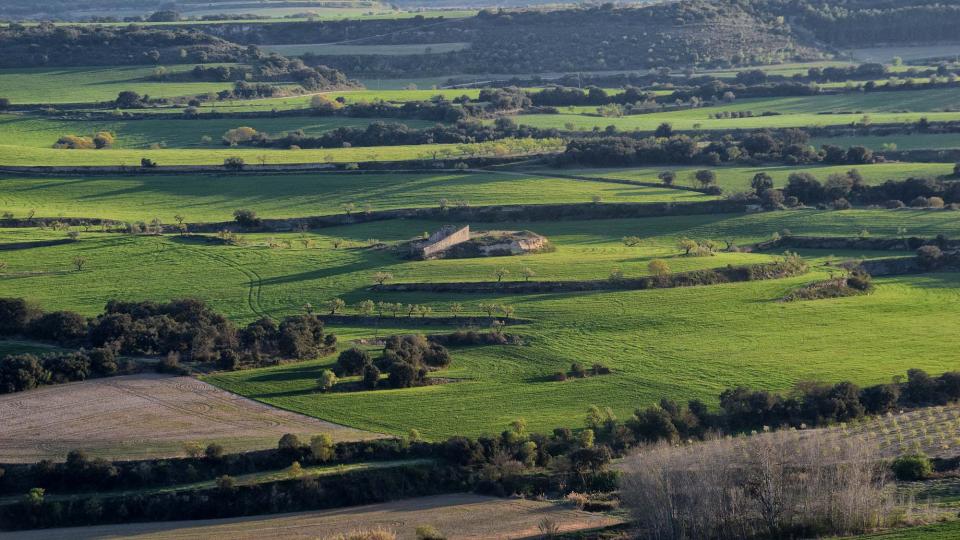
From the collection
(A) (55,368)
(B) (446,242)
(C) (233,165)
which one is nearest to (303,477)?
(A) (55,368)

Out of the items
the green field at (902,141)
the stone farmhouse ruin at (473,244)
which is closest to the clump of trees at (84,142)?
the stone farmhouse ruin at (473,244)

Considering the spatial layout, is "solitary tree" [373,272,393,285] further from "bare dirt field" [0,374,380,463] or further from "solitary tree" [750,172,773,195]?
"solitary tree" [750,172,773,195]

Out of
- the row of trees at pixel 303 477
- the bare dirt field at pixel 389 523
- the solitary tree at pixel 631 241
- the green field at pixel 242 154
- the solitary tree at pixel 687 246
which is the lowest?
the bare dirt field at pixel 389 523

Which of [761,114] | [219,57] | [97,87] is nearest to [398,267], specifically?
[761,114]

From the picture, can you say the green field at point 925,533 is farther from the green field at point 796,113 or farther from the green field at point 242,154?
the green field at point 796,113

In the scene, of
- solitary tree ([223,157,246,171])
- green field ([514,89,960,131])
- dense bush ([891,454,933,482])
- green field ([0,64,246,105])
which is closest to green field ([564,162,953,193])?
green field ([514,89,960,131])
